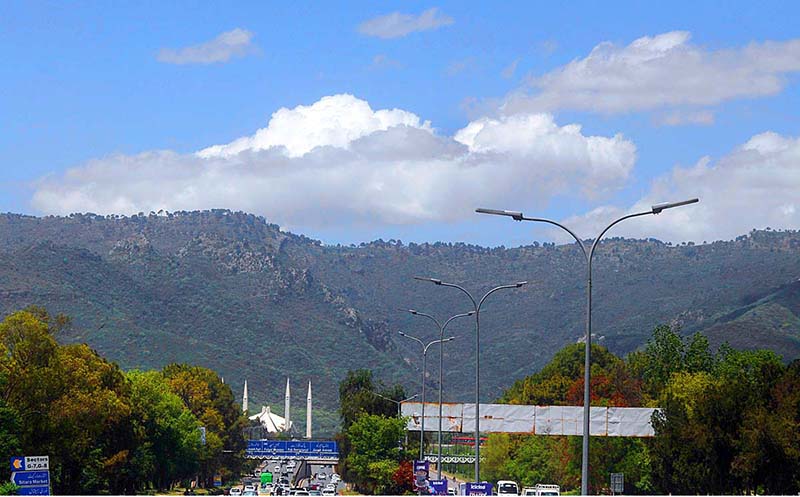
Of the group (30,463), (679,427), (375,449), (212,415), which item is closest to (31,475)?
(30,463)

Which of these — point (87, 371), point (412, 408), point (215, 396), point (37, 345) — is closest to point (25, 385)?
point (37, 345)

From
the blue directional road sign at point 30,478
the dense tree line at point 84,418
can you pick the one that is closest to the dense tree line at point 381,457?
the dense tree line at point 84,418

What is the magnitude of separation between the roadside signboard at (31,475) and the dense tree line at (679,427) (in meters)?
38.8

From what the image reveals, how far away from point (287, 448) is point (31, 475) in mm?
121508

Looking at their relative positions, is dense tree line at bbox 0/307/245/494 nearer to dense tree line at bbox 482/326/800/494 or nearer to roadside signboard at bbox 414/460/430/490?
roadside signboard at bbox 414/460/430/490

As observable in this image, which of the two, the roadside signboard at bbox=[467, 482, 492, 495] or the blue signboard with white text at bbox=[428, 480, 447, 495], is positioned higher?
the roadside signboard at bbox=[467, 482, 492, 495]

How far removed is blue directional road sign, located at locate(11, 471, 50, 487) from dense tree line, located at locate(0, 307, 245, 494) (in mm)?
18216

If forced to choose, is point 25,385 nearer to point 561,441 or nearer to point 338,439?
point 561,441

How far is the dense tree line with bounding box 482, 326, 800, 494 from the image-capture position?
70.6 m

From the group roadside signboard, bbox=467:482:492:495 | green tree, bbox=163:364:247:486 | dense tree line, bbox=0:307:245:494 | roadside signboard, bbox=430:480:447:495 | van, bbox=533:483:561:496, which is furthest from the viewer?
green tree, bbox=163:364:247:486

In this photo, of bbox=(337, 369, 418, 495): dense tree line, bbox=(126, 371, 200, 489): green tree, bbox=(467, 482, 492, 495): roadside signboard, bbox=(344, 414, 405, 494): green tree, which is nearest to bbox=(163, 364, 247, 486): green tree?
bbox=(126, 371, 200, 489): green tree

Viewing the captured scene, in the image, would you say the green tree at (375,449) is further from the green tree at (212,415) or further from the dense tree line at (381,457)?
the green tree at (212,415)

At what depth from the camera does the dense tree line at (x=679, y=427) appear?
70562 millimetres

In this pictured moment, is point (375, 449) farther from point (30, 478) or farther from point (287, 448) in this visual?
point (287, 448)
